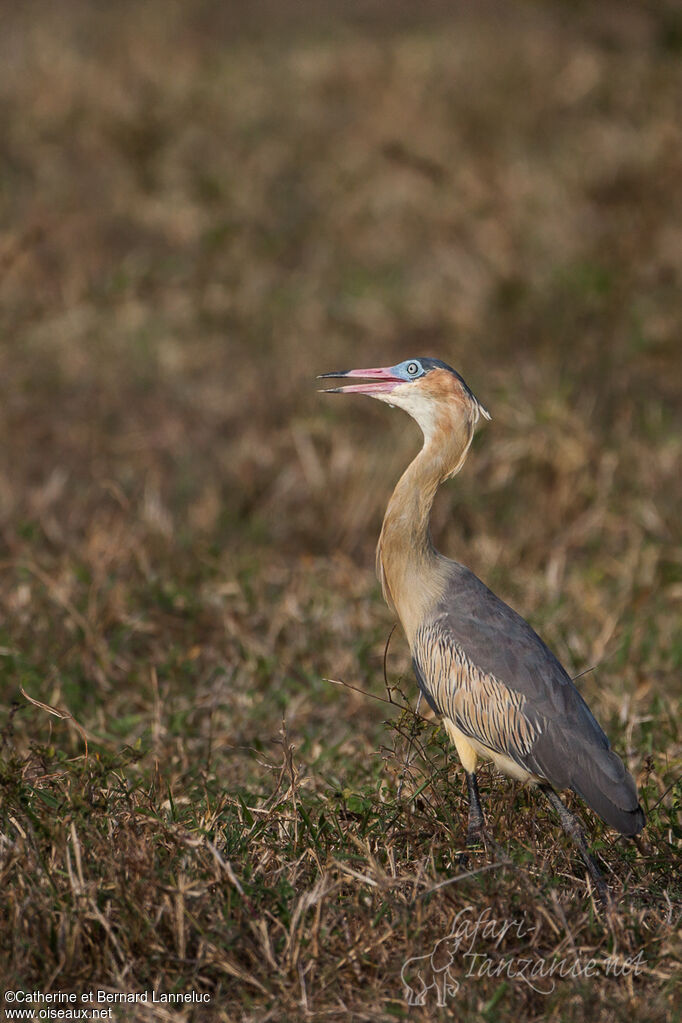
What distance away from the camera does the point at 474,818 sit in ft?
10.5

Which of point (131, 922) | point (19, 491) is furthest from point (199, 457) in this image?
point (131, 922)

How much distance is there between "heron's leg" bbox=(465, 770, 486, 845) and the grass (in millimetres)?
54

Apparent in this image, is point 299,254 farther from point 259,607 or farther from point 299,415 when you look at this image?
point 259,607

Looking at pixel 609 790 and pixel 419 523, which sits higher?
pixel 419 523

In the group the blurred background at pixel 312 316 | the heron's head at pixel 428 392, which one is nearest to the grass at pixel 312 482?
the blurred background at pixel 312 316

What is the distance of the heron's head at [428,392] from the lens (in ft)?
11.7

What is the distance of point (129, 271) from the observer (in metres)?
9.05

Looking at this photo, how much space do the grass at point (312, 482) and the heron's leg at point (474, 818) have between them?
54mm

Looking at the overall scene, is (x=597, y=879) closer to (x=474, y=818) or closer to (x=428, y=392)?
(x=474, y=818)

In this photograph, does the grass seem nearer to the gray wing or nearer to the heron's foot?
the heron's foot

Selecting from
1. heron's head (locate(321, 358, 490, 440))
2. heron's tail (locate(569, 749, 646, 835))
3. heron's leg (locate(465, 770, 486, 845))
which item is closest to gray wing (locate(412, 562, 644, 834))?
heron's tail (locate(569, 749, 646, 835))

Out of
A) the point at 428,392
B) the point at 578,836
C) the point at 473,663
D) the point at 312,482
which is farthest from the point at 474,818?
the point at 312,482

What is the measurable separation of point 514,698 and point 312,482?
340 centimetres

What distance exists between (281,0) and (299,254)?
595 cm
